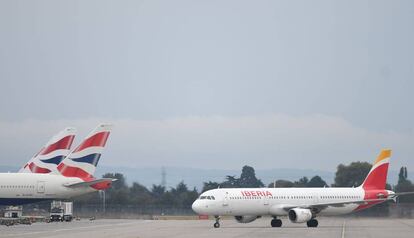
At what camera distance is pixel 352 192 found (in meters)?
75.8

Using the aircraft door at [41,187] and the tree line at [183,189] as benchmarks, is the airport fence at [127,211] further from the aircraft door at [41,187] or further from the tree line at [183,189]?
the aircraft door at [41,187]

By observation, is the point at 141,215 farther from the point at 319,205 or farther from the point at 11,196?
the point at 319,205

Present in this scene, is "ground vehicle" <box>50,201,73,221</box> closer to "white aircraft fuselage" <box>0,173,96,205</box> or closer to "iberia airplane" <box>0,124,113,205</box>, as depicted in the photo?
"iberia airplane" <box>0,124,113,205</box>

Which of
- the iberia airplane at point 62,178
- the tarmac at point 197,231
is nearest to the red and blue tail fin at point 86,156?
the iberia airplane at point 62,178

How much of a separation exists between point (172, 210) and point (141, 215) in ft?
22.1

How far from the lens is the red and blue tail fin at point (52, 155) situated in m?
86.5

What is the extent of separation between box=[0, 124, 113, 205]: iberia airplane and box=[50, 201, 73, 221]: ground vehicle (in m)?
4.61

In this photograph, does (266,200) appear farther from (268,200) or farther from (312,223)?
(312,223)

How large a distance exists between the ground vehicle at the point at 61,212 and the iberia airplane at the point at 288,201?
65.8ft

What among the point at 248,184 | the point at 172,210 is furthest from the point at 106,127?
the point at 248,184

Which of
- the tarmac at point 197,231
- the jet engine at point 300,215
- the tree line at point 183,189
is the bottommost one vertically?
the tarmac at point 197,231

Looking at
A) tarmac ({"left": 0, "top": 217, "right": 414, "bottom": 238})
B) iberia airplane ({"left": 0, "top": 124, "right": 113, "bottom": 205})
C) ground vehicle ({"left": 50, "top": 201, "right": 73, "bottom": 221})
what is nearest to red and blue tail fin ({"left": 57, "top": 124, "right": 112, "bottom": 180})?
iberia airplane ({"left": 0, "top": 124, "right": 113, "bottom": 205})

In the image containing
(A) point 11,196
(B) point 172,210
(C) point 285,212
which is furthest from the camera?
(B) point 172,210

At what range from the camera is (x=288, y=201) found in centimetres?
7388
